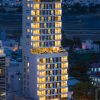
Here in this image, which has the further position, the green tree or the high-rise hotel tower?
the green tree

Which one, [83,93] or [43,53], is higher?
[43,53]

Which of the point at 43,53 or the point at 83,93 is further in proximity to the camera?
the point at 83,93

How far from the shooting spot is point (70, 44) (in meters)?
32.0

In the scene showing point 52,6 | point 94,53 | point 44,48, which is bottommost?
point 94,53

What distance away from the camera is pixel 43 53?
16234 mm

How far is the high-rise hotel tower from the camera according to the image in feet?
53.4

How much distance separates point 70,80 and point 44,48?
4.02 metres

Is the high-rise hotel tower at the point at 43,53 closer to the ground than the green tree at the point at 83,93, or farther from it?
farther from it

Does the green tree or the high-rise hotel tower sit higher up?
the high-rise hotel tower

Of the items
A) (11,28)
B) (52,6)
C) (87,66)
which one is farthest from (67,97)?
(11,28)

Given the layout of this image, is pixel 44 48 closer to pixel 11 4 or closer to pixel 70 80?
pixel 70 80

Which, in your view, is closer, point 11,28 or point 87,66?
point 87,66

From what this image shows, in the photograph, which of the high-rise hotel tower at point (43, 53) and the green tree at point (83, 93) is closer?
the high-rise hotel tower at point (43, 53)

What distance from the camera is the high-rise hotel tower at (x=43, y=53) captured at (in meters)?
16.3
